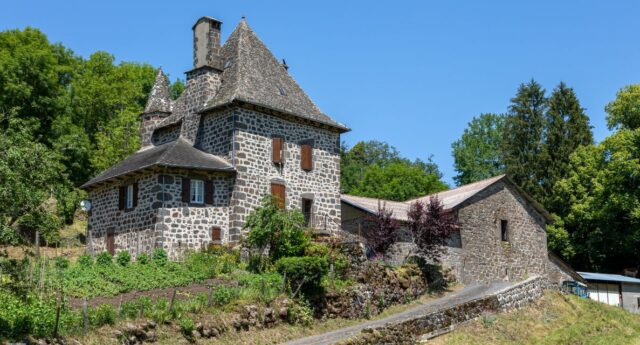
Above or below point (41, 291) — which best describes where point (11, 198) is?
above

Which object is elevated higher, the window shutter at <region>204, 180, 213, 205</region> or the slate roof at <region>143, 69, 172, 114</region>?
the slate roof at <region>143, 69, 172, 114</region>

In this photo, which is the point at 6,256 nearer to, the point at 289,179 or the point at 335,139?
the point at 289,179

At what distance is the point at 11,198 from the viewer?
16422mm

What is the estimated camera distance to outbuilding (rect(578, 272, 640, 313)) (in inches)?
1672

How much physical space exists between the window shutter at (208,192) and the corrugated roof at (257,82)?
11.4ft

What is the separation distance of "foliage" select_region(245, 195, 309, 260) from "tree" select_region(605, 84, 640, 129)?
27077mm

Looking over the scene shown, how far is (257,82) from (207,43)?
3.33 m

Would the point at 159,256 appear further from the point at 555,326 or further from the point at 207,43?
the point at 555,326

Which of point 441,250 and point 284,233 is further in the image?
point 441,250

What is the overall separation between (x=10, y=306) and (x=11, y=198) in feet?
13.0

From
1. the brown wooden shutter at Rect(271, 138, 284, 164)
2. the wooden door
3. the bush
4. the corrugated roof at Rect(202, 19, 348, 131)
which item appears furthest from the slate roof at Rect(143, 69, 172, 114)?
the bush

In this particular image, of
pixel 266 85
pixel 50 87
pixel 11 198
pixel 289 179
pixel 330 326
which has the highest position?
pixel 50 87

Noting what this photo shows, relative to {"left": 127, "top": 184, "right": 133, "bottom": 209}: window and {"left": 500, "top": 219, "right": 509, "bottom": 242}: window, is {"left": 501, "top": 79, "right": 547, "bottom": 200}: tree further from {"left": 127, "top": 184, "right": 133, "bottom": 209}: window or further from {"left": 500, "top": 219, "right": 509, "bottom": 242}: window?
{"left": 127, "top": 184, "right": 133, "bottom": 209}: window

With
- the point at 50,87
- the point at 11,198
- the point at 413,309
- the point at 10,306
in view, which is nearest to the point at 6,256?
the point at 11,198
